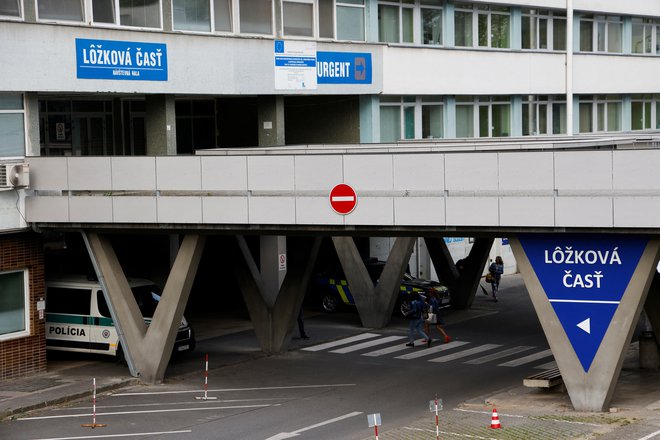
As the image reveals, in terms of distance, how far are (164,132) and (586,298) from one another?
45.5 feet

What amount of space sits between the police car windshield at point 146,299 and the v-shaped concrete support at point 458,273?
38.2ft

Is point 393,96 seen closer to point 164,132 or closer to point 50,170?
point 164,132

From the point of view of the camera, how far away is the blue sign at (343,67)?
35219mm

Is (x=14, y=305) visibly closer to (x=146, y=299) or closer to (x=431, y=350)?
(x=146, y=299)

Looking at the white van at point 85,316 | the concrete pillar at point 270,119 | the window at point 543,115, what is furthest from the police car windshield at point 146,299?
the window at point 543,115

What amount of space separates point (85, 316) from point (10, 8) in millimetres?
7298

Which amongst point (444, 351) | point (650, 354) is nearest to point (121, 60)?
point (444, 351)

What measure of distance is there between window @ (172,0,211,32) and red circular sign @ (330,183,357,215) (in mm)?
10232

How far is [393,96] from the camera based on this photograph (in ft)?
→ 127

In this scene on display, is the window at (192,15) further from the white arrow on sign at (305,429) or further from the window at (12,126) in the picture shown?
the white arrow on sign at (305,429)

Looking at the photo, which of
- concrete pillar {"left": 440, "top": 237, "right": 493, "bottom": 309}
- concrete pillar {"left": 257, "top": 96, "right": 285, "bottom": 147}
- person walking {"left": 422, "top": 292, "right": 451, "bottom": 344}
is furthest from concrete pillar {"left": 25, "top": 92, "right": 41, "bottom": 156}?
concrete pillar {"left": 440, "top": 237, "right": 493, "bottom": 309}

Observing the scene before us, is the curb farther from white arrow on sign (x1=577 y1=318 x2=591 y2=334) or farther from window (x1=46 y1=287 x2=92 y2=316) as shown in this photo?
white arrow on sign (x1=577 y1=318 x2=591 y2=334)

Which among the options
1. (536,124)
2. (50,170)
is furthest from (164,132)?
(536,124)

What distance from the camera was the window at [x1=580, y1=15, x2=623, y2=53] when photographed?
47.7 m
